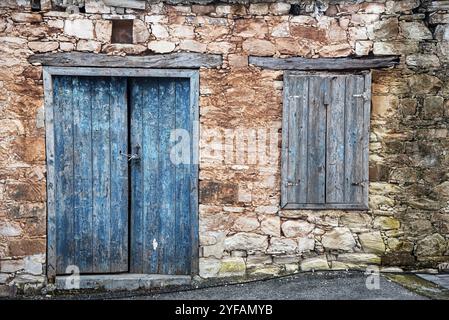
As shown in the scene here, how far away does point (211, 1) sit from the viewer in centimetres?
573

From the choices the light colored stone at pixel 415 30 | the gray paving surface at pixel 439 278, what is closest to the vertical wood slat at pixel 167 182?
the light colored stone at pixel 415 30

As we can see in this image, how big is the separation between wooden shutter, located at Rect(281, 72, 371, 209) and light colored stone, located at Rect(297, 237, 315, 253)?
355 mm

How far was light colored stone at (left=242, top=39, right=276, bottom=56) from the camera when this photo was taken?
5.79m

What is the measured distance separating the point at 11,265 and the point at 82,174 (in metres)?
1.20

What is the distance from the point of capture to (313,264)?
5.93m

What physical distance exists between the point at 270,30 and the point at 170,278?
114 inches

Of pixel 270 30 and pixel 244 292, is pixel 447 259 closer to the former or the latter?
pixel 244 292

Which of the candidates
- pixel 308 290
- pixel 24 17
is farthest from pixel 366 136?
pixel 24 17

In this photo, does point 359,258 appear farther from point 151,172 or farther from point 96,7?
point 96,7

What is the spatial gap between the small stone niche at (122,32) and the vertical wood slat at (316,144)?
199 cm

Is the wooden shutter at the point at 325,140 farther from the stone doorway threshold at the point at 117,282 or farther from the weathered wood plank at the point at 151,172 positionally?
the stone doorway threshold at the point at 117,282

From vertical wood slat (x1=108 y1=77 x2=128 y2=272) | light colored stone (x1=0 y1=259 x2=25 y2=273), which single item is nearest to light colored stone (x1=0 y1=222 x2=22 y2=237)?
light colored stone (x1=0 y1=259 x2=25 y2=273)

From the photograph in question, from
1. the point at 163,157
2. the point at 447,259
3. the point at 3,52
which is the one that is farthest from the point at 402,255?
the point at 3,52

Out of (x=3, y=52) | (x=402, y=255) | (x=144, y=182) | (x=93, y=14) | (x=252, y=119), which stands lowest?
(x=402, y=255)
